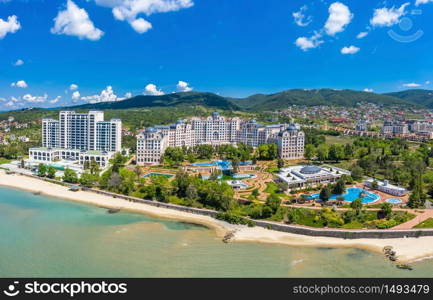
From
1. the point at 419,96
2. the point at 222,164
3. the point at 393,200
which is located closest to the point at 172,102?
the point at 222,164

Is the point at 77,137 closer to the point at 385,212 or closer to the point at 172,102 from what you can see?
the point at 385,212

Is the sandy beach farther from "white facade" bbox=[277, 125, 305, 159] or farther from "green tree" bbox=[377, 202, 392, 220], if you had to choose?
"white facade" bbox=[277, 125, 305, 159]

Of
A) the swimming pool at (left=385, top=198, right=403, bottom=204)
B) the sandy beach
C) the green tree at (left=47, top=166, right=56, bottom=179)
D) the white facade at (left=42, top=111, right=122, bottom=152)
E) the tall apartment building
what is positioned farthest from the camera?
A: the tall apartment building

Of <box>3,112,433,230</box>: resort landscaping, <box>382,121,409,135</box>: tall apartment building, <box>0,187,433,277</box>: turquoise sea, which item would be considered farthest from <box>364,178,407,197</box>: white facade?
<box>382,121,409,135</box>: tall apartment building

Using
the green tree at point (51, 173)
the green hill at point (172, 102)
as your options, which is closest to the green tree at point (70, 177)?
the green tree at point (51, 173)

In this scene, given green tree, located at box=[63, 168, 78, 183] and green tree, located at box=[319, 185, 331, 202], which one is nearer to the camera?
green tree, located at box=[319, 185, 331, 202]

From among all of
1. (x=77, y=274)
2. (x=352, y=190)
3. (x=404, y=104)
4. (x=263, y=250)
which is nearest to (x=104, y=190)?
(x=77, y=274)
